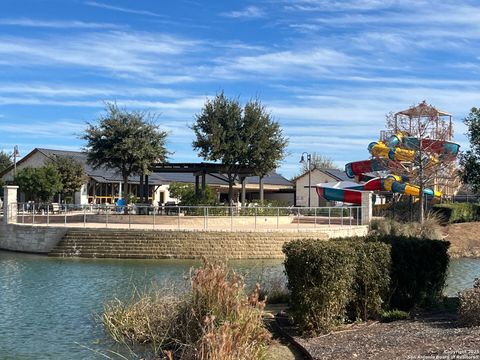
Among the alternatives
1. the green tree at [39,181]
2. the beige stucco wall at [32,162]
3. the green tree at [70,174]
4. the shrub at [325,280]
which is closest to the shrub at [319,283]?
the shrub at [325,280]

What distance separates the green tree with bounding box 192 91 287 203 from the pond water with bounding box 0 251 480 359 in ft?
40.8

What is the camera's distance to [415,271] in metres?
11.4

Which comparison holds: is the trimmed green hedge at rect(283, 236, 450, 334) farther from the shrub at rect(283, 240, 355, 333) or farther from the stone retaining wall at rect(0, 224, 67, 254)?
the stone retaining wall at rect(0, 224, 67, 254)

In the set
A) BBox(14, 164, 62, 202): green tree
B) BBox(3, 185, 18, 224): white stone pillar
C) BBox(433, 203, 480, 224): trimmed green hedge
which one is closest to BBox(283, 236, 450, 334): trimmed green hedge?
BBox(3, 185, 18, 224): white stone pillar

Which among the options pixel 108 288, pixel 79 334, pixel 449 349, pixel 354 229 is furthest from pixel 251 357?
pixel 354 229

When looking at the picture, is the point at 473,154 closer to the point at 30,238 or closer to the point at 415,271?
the point at 415,271

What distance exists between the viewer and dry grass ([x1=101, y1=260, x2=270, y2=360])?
24.1ft

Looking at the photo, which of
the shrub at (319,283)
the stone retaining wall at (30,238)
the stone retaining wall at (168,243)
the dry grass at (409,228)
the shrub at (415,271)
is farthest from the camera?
the dry grass at (409,228)

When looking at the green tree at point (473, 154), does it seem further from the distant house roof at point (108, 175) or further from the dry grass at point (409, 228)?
the distant house roof at point (108, 175)

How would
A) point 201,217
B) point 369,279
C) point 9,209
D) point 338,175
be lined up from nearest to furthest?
point 369,279
point 201,217
point 9,209
point 338,175

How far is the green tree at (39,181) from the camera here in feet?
134

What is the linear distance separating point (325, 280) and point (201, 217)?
21076 millimetres

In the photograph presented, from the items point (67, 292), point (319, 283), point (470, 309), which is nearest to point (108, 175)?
→ point (67, 292)

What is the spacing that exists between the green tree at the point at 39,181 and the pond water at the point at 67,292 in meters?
12.6
